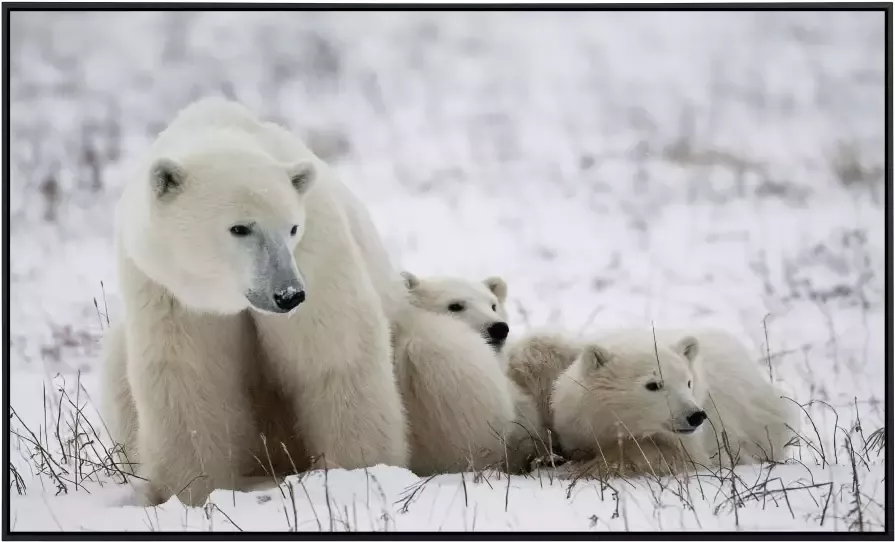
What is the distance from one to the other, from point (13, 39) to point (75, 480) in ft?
6.75

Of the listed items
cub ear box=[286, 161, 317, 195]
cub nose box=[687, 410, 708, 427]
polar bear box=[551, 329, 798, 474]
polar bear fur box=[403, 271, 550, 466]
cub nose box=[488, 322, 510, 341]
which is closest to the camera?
cub ear box=[286, 161, 317, 195]

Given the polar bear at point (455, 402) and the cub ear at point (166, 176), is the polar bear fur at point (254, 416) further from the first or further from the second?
the cub ear at point (166, 176)

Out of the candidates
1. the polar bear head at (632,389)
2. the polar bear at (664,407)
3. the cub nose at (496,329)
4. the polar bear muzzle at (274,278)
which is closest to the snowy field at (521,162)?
the polar bear at (664,407)

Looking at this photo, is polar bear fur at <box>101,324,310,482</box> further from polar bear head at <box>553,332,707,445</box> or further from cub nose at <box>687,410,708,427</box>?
cub nose at <box>687,410,708,427</box>

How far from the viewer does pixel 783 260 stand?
4.97 meters

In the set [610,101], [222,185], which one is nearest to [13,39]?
[222,185]

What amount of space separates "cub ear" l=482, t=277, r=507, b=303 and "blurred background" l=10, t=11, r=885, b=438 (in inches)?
6.5

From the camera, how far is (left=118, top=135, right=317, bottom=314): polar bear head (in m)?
3.27

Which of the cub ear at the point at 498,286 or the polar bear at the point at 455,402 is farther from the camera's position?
the cub ear at the point at 498,286

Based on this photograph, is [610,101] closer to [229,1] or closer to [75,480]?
[229,1]

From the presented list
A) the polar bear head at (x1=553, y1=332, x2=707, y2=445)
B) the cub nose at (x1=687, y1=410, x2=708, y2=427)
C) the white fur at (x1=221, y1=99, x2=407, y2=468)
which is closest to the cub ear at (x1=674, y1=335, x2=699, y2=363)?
the polar bear head at (x1=553, y1=332, x2=707, y2=445)

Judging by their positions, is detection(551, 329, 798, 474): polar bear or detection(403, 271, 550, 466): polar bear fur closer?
detection(551, 329, 798, 474): polar bear

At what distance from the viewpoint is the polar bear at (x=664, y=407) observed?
4129mm

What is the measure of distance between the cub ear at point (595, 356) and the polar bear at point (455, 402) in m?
0.40
